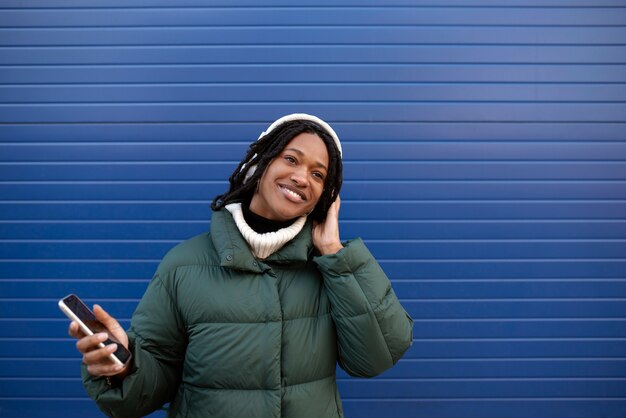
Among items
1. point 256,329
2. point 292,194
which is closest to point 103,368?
point 256,329

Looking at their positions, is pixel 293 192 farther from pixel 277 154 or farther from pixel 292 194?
pixel 277 154

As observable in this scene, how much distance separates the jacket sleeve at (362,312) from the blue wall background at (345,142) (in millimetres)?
1338

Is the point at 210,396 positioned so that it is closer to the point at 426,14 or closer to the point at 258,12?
the point at 258,12

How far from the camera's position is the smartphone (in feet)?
4.63

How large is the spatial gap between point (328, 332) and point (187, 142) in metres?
1.87

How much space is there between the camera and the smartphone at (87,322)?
55.5 inches

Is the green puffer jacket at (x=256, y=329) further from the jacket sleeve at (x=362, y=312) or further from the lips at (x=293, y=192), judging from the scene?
the lips at (x=293, y=192)

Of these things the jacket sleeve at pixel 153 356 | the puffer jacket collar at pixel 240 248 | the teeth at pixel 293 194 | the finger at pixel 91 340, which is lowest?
the jacket sleeve at pixel 153 356

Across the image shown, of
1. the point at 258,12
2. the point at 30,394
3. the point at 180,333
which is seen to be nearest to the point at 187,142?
the point at 258,12

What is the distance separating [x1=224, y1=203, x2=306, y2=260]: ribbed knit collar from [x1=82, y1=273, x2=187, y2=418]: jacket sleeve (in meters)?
0.38

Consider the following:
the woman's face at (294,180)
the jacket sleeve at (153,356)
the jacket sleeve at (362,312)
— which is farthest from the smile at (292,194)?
the jacket sleeve at (153,356)

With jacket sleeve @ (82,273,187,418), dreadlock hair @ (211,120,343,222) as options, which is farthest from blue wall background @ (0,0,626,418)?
jacket sleeve @ (82,273,187,418)

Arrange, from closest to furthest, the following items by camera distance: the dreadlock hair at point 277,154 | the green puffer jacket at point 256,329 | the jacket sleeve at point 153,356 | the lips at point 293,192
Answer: the jacket sleeve at point 153,356 → the green puffer jacket at point 256,329 → the lips at point 293,192 → the dreadlock hair at point 277,154

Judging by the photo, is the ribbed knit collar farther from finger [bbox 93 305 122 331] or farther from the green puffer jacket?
finger [bbox 93 305 122 331]
